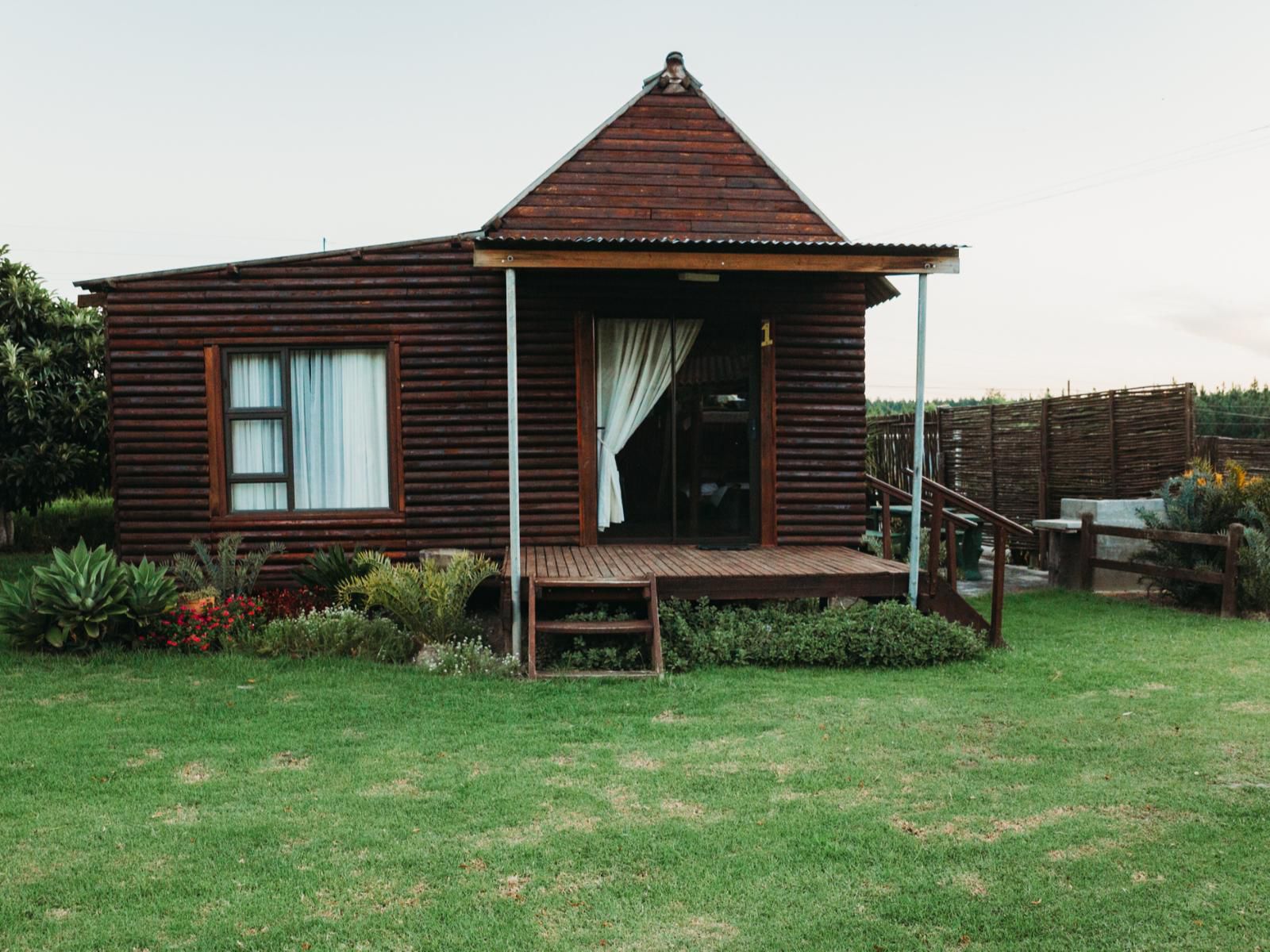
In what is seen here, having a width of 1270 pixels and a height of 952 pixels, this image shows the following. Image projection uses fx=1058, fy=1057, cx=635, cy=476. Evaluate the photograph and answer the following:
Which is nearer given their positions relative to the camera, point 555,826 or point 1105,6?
point 555,826

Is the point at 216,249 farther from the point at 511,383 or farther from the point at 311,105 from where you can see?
the point at 511,383

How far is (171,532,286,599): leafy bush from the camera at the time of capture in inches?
356

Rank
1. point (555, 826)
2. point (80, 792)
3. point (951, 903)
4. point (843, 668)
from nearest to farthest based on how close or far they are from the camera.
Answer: point (951, 903) < point (555, 826) < point (80, 792) < point (843, 668)

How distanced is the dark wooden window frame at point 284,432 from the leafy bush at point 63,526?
773 cm

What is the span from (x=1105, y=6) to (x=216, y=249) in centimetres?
2200

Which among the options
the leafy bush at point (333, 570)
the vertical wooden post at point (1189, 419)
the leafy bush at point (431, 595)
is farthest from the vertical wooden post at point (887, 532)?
the vertical wooden post at point (1189, 419)

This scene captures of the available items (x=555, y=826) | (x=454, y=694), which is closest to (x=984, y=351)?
(x=454, y=694)

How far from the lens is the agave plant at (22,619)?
805 centimetres

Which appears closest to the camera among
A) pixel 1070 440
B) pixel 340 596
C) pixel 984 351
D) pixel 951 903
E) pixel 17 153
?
pixel 951 903

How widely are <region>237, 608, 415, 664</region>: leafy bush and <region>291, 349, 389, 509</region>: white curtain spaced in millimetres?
1764

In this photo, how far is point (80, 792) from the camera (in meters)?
4.93

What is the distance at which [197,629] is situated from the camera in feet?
27.0

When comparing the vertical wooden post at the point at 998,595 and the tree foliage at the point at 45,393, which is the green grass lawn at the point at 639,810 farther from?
the tree foliage at the point at 45,393

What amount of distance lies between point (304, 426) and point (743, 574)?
4.34 metres
